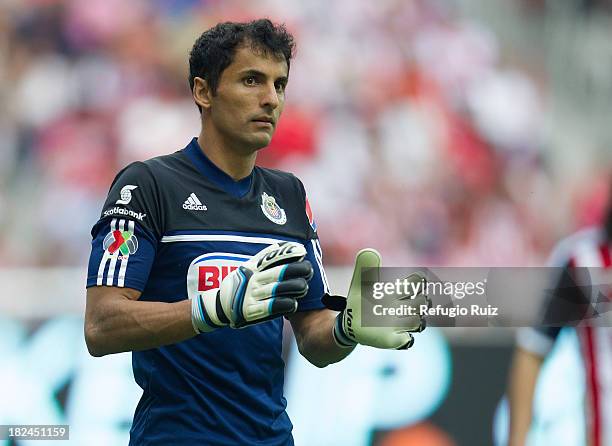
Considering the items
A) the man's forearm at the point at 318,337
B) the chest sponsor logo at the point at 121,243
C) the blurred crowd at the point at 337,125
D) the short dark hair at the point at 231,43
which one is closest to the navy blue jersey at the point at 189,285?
the chest sponsor logo at the point at 121,243

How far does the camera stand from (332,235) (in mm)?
5824

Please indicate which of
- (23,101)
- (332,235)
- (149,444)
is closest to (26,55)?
(23,101)

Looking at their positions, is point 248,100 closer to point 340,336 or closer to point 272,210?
point 272,210

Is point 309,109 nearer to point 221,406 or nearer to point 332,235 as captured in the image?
point 332,235

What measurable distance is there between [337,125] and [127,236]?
358 centimetres

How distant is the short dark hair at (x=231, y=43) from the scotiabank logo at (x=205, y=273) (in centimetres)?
58

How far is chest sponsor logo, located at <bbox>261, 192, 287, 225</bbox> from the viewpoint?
2965mm

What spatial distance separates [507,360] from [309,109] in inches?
76.8

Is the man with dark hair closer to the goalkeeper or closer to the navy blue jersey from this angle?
the goalkeeper

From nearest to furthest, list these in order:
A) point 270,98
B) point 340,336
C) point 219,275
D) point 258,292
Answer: point 258,292 < point 219,275 < point 340,336 < point 270,98

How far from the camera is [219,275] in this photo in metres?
2.74

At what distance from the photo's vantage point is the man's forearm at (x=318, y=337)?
2939 mm

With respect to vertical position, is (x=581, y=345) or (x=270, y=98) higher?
(x=270, y=98)

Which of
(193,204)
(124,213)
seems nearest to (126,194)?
(124,213)
